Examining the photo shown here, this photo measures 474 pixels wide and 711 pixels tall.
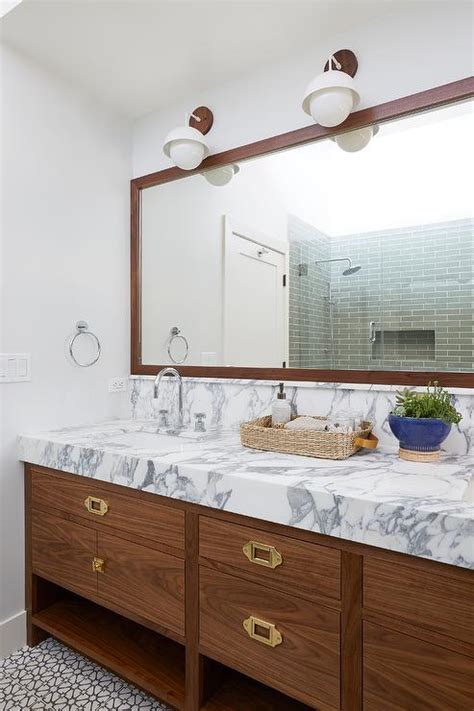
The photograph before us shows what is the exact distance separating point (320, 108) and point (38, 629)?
7.49 ft

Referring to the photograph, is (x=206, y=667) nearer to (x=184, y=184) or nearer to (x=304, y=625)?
(x=304, y=625)

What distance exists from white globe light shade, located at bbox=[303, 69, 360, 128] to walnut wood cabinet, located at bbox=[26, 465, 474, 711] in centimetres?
137

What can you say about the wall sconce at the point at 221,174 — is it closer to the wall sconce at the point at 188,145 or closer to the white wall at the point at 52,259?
the wall sconce at the point at 188,145

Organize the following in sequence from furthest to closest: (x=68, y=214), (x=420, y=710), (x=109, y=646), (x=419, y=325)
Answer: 1. (x=68, y=214)
2. (x=109, y=646)
3. (x=419, y=325)
4. (x=420, y=710)

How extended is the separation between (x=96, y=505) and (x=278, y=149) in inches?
61.3

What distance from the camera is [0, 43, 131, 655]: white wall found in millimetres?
1853

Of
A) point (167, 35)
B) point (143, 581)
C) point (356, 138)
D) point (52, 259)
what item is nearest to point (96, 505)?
point (143, 581)

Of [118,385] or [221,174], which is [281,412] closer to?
[118,385]

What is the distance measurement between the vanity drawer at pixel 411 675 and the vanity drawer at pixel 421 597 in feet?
0.16

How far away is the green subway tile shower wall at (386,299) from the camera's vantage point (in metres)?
1.53

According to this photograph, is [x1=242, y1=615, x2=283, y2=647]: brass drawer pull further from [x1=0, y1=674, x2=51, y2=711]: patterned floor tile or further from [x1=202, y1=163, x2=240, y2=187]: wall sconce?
[x1=202, y1=163, x2=240, y2=187]: wall sconce

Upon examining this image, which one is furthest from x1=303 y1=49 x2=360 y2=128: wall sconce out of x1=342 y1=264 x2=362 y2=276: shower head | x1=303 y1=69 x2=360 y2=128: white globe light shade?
x1=342 y1=264 x2=362 y2=276: shower head

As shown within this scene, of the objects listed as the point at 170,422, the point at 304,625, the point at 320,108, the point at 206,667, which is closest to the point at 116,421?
the point at 170,422

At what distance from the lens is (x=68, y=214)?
6.86ft
